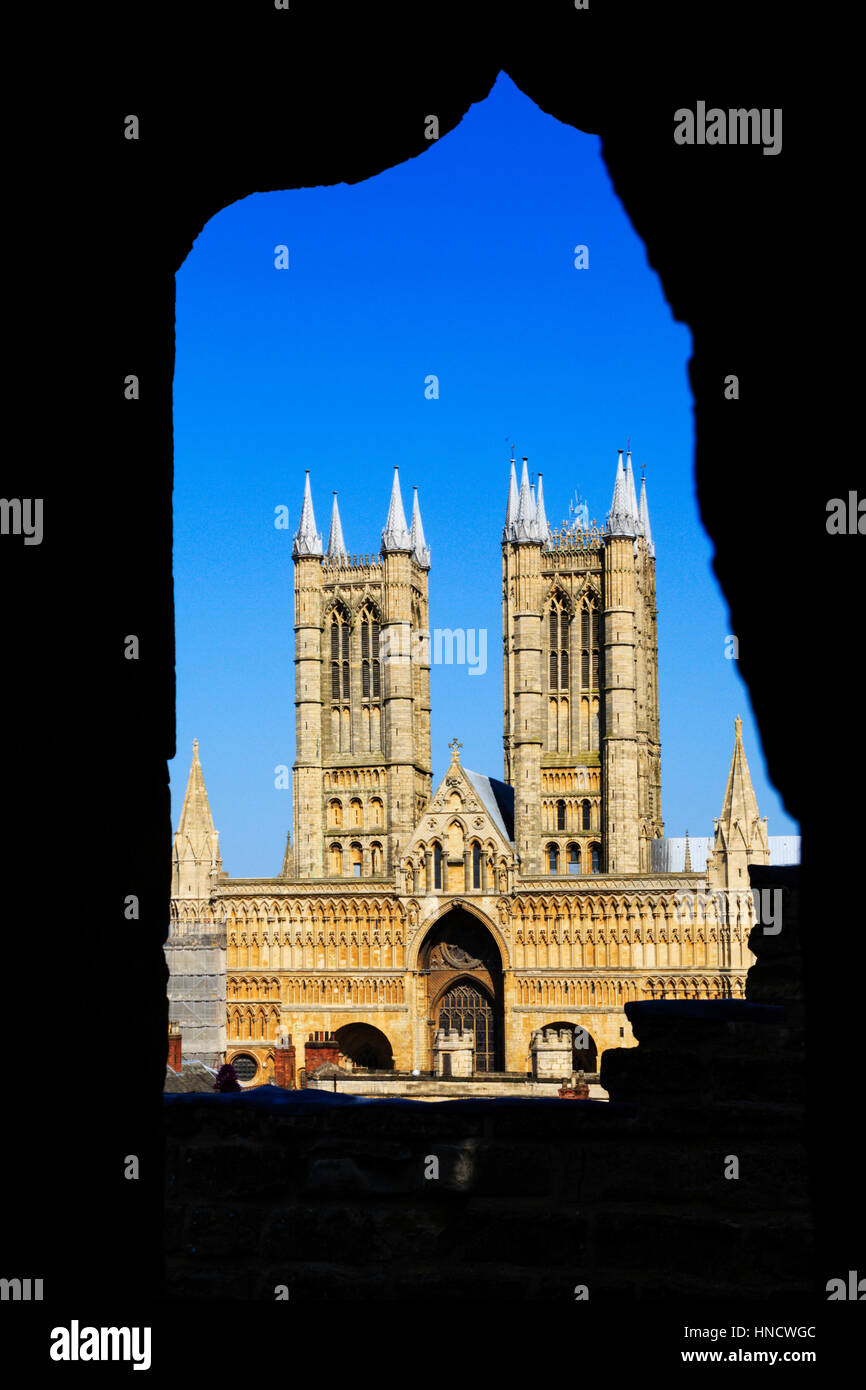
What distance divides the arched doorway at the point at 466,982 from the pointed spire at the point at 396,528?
14929 mm

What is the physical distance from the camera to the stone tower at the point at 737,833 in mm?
53125

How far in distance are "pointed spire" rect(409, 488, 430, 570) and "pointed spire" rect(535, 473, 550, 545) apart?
199 inches

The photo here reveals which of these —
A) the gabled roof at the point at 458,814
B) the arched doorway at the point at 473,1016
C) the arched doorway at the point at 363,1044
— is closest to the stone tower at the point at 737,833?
the gabled roof at the point at 458,814

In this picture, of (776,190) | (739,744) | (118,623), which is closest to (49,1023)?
(118,623)

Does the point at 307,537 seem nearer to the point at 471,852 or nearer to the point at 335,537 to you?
the point at 335,537

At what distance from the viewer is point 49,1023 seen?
2926 mm

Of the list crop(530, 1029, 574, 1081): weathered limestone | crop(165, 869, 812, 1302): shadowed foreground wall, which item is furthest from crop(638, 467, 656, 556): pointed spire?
crop(165, 869, 812, 1302): shadowed foreground wall

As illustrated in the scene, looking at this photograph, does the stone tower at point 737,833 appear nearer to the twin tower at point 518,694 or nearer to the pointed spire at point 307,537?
the twin tower at point 518,694

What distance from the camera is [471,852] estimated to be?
56188 millimetres

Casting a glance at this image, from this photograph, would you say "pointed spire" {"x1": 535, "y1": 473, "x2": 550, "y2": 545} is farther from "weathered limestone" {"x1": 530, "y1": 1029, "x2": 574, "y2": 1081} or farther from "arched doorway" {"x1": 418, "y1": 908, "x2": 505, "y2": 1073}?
"weathered limestone" {"x1": 530, "y1": 1029, "x2": 574, "y2": 1081}

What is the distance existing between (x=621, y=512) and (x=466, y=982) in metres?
19.4

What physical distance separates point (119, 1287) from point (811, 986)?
1.51m

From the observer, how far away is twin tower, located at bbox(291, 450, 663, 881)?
58000 millimetres

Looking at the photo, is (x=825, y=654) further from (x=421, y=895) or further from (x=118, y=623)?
(x=421, y=895)
